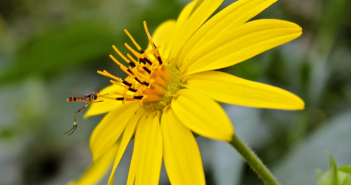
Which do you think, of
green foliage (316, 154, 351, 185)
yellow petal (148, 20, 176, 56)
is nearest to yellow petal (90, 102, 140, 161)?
yellow petal (148, 20, 176, 56)

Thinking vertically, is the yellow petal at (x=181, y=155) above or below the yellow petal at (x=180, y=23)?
below

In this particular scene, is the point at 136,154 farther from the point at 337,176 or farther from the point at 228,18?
the point at 337,176

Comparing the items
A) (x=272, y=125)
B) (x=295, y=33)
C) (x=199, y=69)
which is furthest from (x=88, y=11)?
(x=295, y=33)

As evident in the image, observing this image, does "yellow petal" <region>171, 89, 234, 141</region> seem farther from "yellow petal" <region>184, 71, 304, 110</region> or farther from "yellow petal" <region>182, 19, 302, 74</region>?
"yellow petal" <region>182, 19, 302, 74</region>

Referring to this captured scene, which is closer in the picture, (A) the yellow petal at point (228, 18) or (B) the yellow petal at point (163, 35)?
(A) the yellow petal at point (228, 18)

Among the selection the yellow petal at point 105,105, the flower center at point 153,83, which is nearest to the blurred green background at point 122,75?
the yellow petal at point 105,105

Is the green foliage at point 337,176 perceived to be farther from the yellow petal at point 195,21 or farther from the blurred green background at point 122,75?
the yellow petal at point 195,21

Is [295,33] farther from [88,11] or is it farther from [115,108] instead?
[88,11]
